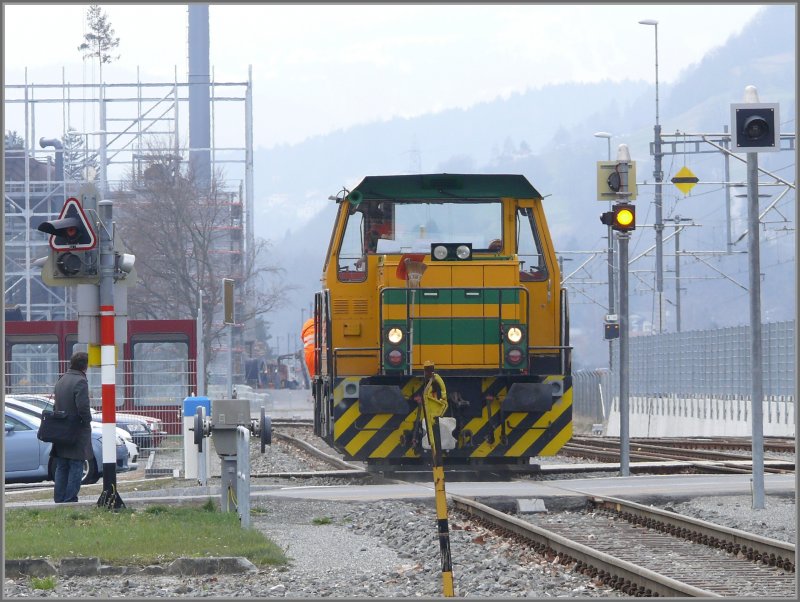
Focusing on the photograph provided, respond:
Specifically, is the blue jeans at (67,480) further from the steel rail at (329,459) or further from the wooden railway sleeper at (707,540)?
the wooden railway sleeper at (707,540)

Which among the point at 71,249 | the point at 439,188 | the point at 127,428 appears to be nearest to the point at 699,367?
the point at 127,428

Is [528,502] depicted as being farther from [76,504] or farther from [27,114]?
[27,114]

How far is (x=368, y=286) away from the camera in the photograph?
17.0 metres

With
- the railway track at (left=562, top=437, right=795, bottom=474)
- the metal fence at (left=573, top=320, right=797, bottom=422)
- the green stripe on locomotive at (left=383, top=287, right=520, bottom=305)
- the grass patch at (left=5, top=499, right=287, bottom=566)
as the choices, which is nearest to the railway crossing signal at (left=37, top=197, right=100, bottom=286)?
the grass patch at (left=5, top=499, right=287, bottom=566)

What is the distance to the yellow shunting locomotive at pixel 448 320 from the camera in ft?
53.7

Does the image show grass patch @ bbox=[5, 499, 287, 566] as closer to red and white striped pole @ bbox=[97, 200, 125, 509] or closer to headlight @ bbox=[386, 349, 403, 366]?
red and white striped pole @ bbox=[97, 200, 125, 509]

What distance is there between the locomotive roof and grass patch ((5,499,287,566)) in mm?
4854

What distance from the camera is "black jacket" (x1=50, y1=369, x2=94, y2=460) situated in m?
15.7

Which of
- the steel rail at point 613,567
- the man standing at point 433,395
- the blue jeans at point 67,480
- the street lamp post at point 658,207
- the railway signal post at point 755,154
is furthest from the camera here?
the street lamp post at point 658,207

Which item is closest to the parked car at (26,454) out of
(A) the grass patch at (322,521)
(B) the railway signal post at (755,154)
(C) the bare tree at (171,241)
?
(A) the grass patch at (322,521)

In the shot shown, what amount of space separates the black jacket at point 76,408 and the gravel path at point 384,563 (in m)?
2.65

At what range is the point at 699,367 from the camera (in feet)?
137

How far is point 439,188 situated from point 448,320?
5.83 ft

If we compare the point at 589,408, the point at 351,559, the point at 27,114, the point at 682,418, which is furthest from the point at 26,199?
the point at 351,559
